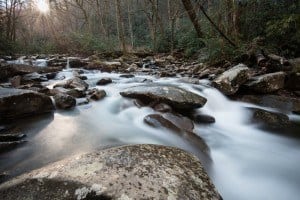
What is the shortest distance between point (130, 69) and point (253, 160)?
6435 mm

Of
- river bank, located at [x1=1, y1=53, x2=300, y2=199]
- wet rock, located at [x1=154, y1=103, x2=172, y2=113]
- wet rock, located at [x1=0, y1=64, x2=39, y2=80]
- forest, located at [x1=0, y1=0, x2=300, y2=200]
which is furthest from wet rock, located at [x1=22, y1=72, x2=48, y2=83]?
wet rock, located at [x1=154, y1=103, x2=172, y2=113]

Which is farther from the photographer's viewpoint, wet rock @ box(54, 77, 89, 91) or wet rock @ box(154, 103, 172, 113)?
wet rock @ box(54, 77, 89, 91)

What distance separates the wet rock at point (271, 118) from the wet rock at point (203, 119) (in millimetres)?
733

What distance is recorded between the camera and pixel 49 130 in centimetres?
369

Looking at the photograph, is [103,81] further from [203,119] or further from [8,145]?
[8,145]

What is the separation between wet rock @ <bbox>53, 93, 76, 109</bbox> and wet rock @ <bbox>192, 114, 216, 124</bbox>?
6.52 feet

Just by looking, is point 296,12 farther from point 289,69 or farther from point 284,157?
point 284,157

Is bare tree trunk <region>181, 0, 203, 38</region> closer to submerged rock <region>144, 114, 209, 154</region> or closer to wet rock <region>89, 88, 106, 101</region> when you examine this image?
wet rock <region>89, 88, 106, 101</region>

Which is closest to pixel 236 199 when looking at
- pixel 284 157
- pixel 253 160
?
pixel 253 160

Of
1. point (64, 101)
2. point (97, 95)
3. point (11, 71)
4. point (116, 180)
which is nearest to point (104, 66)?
point (11, 71)

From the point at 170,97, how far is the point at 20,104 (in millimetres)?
2217

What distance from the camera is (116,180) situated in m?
2.10

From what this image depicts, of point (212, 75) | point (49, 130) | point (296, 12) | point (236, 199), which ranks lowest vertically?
point (236, 199)

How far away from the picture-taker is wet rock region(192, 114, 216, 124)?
14.3 feet
